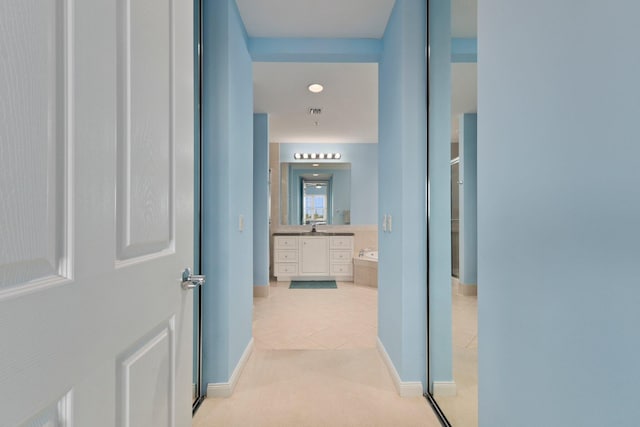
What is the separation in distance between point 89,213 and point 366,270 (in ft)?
16.5

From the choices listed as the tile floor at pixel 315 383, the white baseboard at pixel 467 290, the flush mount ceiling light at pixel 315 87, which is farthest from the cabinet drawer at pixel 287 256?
the white baseboard at pixel 467 290

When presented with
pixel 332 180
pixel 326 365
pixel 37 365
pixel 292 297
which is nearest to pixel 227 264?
pixel 326 365

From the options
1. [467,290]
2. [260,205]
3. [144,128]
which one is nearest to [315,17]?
[144,128]

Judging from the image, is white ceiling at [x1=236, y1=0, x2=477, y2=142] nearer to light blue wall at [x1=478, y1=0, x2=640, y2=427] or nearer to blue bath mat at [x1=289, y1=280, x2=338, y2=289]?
light blue wall at [x1=478, y1=0, x2=640, y2=427]

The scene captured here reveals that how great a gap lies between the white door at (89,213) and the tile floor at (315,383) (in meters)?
1.05

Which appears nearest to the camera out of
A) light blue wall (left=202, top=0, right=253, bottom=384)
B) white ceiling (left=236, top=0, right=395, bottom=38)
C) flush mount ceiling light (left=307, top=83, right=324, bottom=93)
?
light blue wall (left=202, top=0, right=253, bottom=384)

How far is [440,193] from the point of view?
1891mm

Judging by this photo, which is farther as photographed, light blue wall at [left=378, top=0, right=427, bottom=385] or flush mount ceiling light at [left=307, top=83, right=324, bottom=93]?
flush mount ceiling light at [left=307, top=83, right=324, bottom=93]

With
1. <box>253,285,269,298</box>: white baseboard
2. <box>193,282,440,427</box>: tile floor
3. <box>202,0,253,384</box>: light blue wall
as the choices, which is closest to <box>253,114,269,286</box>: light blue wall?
<box>253,285,269,298</box>: white baseboard

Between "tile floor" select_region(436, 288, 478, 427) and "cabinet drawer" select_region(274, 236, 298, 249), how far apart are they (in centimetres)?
408

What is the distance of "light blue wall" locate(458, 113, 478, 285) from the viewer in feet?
4.97

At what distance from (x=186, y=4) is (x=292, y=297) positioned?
4024 millimetres

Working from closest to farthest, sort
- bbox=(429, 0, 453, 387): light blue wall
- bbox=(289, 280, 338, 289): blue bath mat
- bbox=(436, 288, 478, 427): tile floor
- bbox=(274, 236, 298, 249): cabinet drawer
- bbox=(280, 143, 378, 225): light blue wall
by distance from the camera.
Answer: bbox=(436, 288, 478, 427): tile floor
bbox=(429, 0, 453, 387): light blue wall
bbox=(289, 280, 338, 289): blue bath mat
bbox=(274, 236, 298, 249): cabinet drawer
bbox=(280, 143, 378, 225): light blue wall

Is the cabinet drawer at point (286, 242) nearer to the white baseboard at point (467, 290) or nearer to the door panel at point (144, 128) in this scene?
the white baseboard at point (467, 290)
